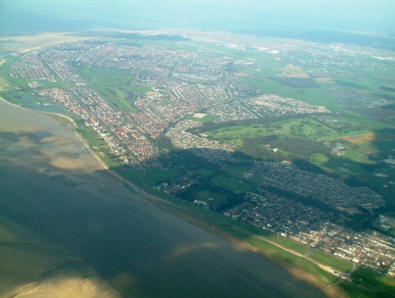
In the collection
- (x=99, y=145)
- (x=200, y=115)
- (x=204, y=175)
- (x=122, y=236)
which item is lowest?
(x=204, y=175)

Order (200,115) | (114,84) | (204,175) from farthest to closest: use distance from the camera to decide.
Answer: (114,84) < (200,115) < (204,175)

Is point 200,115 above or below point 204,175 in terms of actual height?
above

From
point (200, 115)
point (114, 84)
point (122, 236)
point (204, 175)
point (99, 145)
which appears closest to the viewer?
point (122, 236)

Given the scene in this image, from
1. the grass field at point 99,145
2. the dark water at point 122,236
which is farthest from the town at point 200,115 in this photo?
the dark water at point 122,236

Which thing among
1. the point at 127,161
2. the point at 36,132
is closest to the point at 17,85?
the point at 36,132

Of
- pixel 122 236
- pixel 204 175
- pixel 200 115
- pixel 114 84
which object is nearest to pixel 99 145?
pixel 204 175

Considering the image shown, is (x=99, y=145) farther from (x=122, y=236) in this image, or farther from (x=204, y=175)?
(x=122, y=236)

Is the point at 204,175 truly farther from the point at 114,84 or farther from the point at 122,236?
the point at 114,84

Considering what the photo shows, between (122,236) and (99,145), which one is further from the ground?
(99,145)

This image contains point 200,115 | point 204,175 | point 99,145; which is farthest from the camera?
point 200,115

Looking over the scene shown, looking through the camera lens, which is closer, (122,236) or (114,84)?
(122,236)

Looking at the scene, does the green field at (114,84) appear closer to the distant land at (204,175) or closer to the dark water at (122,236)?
the distant land at (204,175)
